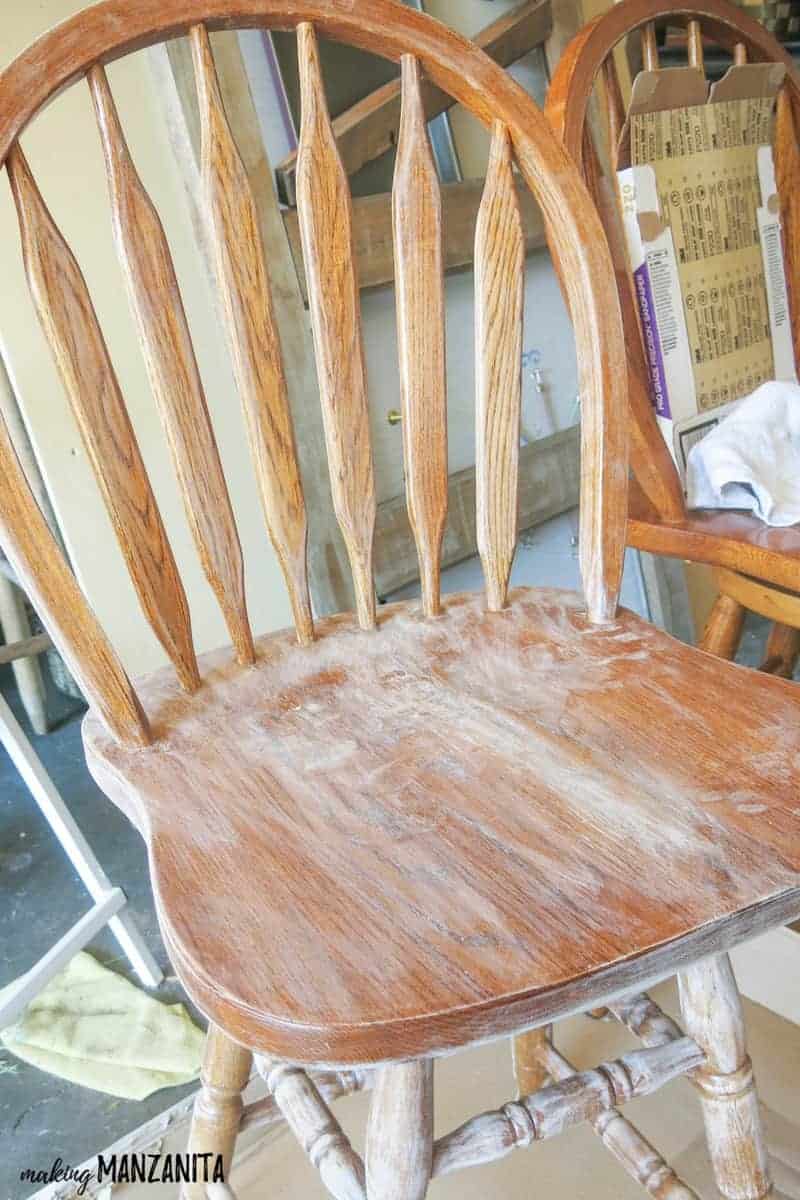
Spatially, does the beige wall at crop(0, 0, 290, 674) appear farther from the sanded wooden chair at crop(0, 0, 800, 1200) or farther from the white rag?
the white rag

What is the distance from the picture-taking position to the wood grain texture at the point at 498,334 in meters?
0.72

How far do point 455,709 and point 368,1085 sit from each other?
0.30m

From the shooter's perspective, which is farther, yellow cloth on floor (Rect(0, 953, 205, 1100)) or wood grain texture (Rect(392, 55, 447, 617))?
yellow cloth on floor (Rect(0, 953, 205, 1100))

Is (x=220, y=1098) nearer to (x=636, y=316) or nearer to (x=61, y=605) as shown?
(x=61, y=605)

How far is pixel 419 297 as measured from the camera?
72 cm

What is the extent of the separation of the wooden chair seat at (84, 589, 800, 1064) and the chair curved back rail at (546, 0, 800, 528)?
8.0 inches

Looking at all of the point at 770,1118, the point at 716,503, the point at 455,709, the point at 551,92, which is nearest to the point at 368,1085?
the point at 455,709

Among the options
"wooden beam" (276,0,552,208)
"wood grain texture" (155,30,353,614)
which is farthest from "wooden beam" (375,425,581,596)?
"wooden beam" (276,0,552,208)

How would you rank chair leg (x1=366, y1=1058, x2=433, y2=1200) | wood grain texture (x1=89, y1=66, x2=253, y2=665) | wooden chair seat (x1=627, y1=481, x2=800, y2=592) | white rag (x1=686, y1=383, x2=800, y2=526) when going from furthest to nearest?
1. white rag (x1=686, y1=383, x2=800, y2=526)
2. wooden chair seat (x1=627, y1=481, x2=800, y2=592)
3. wood grain texture (x1=89, y1=66, x2=253, y2=665)
4. chair leg (x1=366, y1=1058, x2=433, y2=1200)

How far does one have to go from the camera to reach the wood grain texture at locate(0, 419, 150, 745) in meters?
0.58

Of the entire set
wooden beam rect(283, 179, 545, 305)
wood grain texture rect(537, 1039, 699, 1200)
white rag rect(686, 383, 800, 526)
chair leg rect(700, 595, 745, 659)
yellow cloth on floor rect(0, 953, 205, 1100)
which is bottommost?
yellow cloth on floor rect(0, 953, 205, 1100)

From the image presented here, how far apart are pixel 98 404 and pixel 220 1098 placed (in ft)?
1.69

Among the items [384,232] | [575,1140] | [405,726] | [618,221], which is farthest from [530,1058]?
[384,232]

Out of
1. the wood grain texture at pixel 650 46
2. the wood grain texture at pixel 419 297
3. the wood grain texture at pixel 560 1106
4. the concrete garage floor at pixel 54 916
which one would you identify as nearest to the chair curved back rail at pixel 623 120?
the wood grain texture at pixel 650 46
